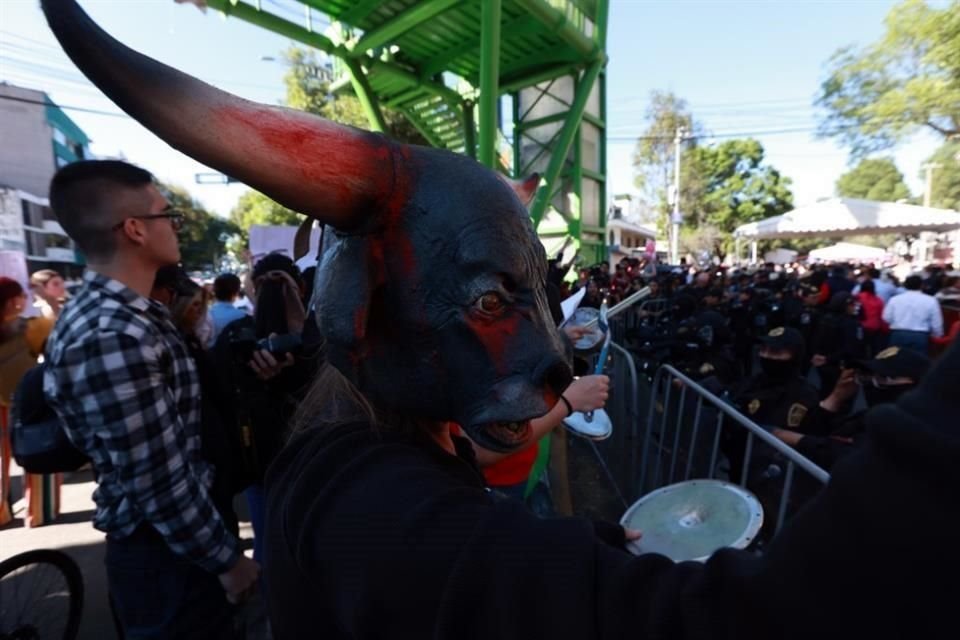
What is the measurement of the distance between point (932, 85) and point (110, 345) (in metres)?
20.0

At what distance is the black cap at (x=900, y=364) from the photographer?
3.38m

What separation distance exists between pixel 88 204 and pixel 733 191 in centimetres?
5129

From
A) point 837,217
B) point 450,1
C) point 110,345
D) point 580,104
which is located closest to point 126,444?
point 110,345

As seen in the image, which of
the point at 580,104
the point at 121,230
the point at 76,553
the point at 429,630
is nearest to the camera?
the point at 429,630

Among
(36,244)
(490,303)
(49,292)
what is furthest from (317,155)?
(36,244)

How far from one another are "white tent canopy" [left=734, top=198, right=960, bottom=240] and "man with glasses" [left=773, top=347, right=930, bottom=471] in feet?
45.6

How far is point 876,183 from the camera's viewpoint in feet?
234

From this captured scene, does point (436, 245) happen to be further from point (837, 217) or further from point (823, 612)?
point (837, 217)

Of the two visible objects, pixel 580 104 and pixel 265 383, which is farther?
pixel 580 104

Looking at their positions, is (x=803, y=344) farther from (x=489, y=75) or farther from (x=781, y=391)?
(x=489, y=75)

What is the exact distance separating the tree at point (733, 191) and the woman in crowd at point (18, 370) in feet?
147

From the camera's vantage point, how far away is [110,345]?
1.65 meters

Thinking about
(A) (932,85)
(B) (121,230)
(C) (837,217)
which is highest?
(A) (932,85)

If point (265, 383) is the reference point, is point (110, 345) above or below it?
above
